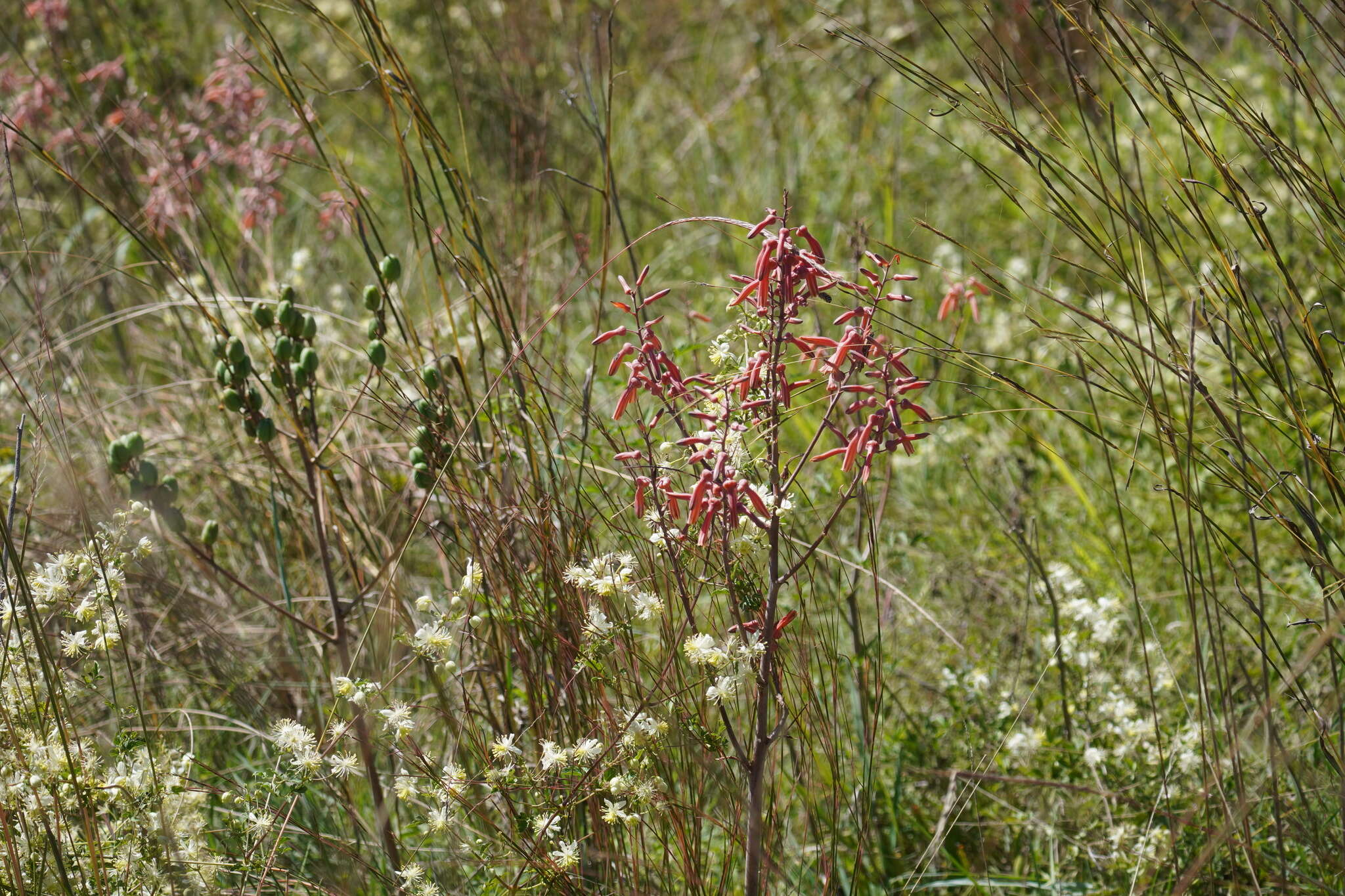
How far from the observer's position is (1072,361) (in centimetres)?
302

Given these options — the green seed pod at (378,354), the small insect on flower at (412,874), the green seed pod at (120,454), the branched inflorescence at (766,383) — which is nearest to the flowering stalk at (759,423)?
the branched inflorescence at (766,383)

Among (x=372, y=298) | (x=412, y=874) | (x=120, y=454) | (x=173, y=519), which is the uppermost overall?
(x=372, y=298)

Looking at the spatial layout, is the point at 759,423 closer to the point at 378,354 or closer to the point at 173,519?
the point at 378,354

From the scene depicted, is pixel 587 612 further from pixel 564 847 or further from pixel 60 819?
Result: pixel 60 819

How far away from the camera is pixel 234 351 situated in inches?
62.1

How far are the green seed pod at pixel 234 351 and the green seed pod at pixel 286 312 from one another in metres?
0.07

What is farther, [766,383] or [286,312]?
[286,312]

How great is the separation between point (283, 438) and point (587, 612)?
1146mm

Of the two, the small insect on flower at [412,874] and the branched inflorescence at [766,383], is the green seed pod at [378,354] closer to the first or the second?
the branched inflorescence at [766,383]

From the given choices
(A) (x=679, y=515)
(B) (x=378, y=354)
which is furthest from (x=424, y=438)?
(A) (x=679, y=515)

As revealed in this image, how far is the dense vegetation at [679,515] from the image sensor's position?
4.15 feet

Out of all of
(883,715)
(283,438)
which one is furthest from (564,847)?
(283,438)

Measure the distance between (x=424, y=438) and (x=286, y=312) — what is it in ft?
0.91

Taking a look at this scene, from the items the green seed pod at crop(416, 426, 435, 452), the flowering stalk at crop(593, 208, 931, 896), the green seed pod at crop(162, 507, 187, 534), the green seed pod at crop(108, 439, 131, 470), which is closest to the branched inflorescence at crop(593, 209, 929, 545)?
the flowering stalk at crop(593, 208, 931, 896)
